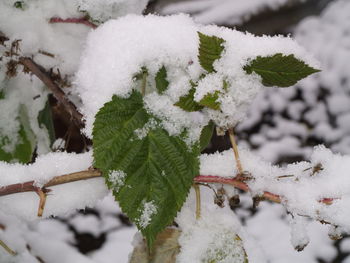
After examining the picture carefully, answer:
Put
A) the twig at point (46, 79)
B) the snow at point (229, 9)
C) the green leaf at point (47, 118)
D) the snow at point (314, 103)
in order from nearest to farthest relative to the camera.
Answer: the twig at point (46, 79)
the green leaf at point (47, 118)
the snow at point (229, 9)
the snow at point (314, 103)

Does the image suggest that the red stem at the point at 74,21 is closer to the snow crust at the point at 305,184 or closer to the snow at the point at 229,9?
the snow crust at the point at 305,184

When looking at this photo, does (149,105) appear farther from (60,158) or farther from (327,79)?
(327,79)

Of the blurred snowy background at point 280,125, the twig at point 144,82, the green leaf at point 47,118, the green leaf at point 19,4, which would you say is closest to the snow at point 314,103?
the blurred snowy background at point 280,125

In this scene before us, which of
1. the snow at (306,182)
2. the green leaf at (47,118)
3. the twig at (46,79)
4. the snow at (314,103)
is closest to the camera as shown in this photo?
the snow at (306,182)

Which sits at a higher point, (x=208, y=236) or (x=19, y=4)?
(x=19, y=4)

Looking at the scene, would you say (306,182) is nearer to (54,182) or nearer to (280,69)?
(280,69)

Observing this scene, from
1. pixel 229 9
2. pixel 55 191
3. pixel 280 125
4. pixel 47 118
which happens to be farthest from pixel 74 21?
→ pixel 280 125
